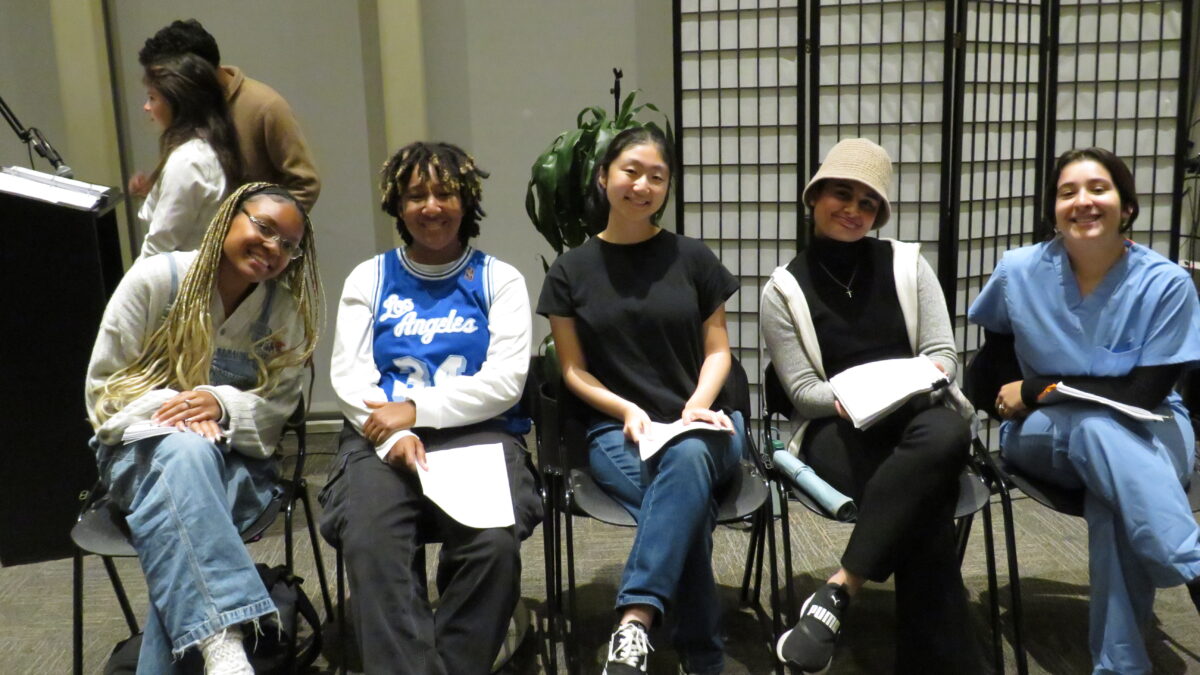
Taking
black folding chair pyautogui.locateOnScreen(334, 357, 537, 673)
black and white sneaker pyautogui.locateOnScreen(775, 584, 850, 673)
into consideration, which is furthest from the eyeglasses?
black and white sneaker pyautogui.locateOnScreen(775, 584, 850, 673)

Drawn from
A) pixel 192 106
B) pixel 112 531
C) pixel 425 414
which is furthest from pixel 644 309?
pixel 192 106

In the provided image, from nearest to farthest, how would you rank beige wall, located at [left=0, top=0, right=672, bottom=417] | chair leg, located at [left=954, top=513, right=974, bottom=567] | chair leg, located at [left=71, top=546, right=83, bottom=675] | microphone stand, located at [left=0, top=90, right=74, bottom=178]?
chair leg, located at [left=71, top=546, right=83, bottom=675] → chair leg, located at [left=954, top=513, right=974, bottom=567] → microphone stand, located at [left=0, top=90, right=74, bottom=178] → beige wall, located at [left=0, top=0, right=672, bottom=417]

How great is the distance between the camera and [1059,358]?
2.35m

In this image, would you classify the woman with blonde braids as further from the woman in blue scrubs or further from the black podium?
the woman in blue scrubs

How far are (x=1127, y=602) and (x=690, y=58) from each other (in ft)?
7.49

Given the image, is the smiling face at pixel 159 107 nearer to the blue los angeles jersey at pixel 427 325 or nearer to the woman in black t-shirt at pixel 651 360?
the blue los angeles jersey at pixel 427 325

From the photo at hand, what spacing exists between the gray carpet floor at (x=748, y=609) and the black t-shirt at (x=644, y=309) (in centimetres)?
69

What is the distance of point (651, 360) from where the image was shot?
240cm

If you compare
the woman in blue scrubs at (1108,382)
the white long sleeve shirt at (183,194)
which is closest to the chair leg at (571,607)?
the woman in blue scrubs at (1108,382)

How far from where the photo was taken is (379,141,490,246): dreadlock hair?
2.38 m

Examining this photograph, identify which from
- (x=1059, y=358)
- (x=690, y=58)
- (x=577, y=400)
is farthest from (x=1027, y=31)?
(x=577, y=400)

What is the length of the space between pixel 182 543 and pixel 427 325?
744 mm

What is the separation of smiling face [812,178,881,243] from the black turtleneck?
5cm

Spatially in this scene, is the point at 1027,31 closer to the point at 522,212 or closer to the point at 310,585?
the point at 522,212
